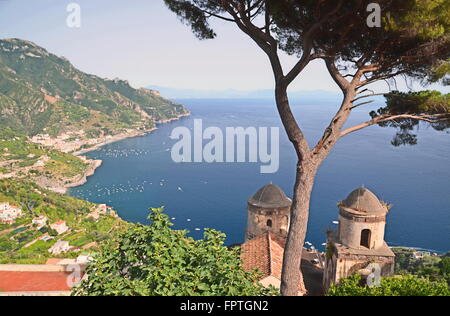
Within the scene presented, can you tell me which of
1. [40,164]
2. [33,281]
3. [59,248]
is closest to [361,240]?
[33,281]

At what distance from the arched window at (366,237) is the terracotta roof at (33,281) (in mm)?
9776

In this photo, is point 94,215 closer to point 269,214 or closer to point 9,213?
point 9,213

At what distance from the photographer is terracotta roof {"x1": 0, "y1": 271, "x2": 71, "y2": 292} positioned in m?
9.23

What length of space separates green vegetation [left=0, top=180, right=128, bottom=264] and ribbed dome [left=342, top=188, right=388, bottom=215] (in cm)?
3133

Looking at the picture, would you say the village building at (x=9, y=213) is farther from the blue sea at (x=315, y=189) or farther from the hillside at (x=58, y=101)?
the hillside at (x=58, y=101)

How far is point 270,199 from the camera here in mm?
14289

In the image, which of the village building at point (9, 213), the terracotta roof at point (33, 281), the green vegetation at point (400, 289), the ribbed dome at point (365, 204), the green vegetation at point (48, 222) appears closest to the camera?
the green vegetation at point (400, 289)

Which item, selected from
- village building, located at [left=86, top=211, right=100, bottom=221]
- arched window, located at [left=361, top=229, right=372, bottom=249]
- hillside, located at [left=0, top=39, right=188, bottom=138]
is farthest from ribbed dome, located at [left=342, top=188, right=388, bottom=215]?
hillside, located at [left=0, top=39, right=188, bottom=138]

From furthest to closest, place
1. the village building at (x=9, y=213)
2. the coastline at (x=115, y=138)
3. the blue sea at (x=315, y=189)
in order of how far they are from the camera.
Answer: the coastline at (x=115, y=138) → the blue sea at (x=315, y=189) → the village building at (x=9, y=213)

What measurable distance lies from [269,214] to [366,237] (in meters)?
3.89

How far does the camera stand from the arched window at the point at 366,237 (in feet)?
38.6

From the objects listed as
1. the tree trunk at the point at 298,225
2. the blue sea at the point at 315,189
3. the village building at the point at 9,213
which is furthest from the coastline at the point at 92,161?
the tree trunk at the point at 298,225

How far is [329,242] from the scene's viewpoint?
1269cm

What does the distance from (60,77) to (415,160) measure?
163 meters
